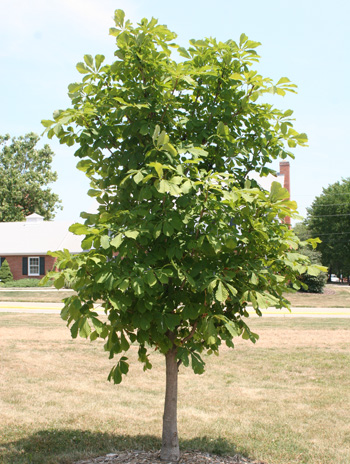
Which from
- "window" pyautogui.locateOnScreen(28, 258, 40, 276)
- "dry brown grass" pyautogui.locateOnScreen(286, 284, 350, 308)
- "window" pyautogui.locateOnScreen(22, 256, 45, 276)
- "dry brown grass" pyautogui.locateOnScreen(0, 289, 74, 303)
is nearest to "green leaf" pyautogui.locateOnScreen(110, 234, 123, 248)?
"dry brown grass" pyautogui.locateOnScreen(286, 284, 350, 308)

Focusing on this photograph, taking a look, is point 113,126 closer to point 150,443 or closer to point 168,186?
point 168,186

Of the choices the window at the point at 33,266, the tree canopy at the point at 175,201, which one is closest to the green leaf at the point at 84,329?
the tree canopy at the point at 175,201

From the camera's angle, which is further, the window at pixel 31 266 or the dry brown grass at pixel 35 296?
the window at pixel 31 266

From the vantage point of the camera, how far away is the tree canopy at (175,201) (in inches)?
147

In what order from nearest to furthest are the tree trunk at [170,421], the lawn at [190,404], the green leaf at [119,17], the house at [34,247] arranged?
the green leaf at [119,17], the tree trunk at [170,421], the lawn at [190,404], the house at [34,247]

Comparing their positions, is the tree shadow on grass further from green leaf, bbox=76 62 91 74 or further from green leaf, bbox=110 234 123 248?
green leaf, bbox=76 62 91 74

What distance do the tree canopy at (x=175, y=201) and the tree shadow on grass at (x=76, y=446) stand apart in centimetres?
76

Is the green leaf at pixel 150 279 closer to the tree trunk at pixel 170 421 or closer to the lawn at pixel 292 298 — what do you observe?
the tree trunk at pixel 170 421

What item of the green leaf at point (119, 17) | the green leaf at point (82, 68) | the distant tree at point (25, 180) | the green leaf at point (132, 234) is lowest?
the green leaf at point (132, 234)

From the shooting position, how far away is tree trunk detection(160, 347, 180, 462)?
4.68m

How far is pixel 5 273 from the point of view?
35.0 metres

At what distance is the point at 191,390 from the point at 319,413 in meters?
2.07

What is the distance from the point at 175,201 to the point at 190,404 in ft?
13.1

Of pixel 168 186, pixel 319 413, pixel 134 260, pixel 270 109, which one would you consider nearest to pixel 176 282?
pixel 134 260
